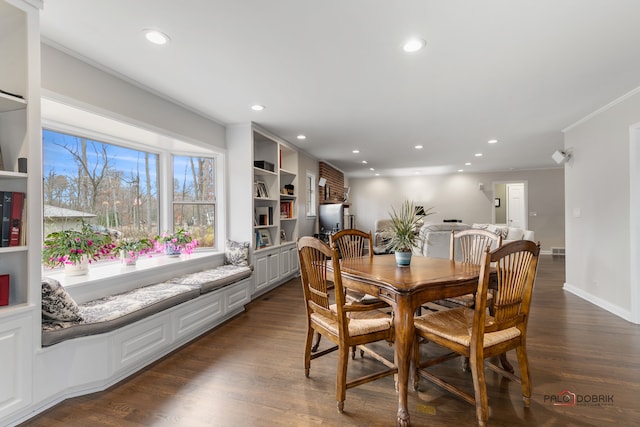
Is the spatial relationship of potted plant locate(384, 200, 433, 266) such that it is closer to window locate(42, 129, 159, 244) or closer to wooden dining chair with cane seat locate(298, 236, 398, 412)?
wooden dining chair with cane seat locate(298, 236, 398, 412)

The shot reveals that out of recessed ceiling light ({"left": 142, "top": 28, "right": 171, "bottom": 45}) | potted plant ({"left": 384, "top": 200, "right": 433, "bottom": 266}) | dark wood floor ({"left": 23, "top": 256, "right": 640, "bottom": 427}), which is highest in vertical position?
recessed ceiling light ({"left": 142, "top": 28, "right": 171, "bottom": 45})

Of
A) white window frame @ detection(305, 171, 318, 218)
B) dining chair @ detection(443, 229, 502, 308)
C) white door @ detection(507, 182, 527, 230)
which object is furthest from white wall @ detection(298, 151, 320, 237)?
white door @ detection(507, 182, 527, 230)

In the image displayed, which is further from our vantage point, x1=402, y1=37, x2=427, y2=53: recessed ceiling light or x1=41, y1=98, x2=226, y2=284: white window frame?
x1=41, y1=98, x2=226, y2=284: white window frame

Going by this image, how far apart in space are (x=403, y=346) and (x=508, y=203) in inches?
366

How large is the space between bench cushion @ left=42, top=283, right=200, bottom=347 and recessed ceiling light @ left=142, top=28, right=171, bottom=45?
1975mm

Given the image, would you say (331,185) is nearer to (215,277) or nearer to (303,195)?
(303,195)

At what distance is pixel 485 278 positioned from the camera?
1605mm

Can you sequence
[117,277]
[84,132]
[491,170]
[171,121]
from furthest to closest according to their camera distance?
[491,170] < [171,121] < [84,132] < [117,277]

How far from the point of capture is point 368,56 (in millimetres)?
2375

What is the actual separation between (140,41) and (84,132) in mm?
1330

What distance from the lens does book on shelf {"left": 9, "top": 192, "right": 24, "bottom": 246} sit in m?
1.72

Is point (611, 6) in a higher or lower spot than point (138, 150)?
higher

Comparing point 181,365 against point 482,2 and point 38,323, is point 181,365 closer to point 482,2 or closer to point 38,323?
point 38,323

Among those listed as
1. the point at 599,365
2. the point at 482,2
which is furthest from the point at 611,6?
the point at 599,365
